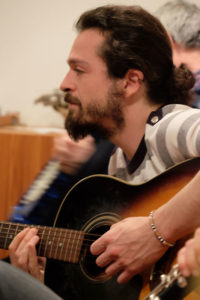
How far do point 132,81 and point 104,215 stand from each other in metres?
0.46

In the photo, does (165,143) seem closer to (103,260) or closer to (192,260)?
(103,260)

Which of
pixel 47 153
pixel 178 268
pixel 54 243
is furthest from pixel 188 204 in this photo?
pixel 47 153

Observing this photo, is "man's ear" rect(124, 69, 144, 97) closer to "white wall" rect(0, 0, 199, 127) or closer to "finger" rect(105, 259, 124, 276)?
"finger" rect(105, 259, 124, 276)

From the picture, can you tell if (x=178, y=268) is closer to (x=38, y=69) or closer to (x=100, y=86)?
(x=100, y=86)

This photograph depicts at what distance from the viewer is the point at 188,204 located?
0.75m

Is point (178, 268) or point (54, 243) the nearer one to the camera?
point (178, 268)

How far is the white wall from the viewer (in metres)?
2.36

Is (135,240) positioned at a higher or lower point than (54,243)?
higher

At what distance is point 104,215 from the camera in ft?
2.99

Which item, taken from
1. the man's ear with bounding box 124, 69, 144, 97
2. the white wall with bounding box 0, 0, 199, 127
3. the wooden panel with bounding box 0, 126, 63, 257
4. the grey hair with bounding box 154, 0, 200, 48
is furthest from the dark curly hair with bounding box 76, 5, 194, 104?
the white wall with bounding box 0, 0, 199, 127

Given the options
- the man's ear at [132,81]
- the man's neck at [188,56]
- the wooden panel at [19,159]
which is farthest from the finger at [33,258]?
the man's neck at [188,56]

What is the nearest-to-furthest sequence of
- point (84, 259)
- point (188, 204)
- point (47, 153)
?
point (188, 204), point (84, 259), point (47, 153)

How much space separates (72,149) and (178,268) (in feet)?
2.43

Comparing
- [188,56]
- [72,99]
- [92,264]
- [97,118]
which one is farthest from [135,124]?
[188,56]
